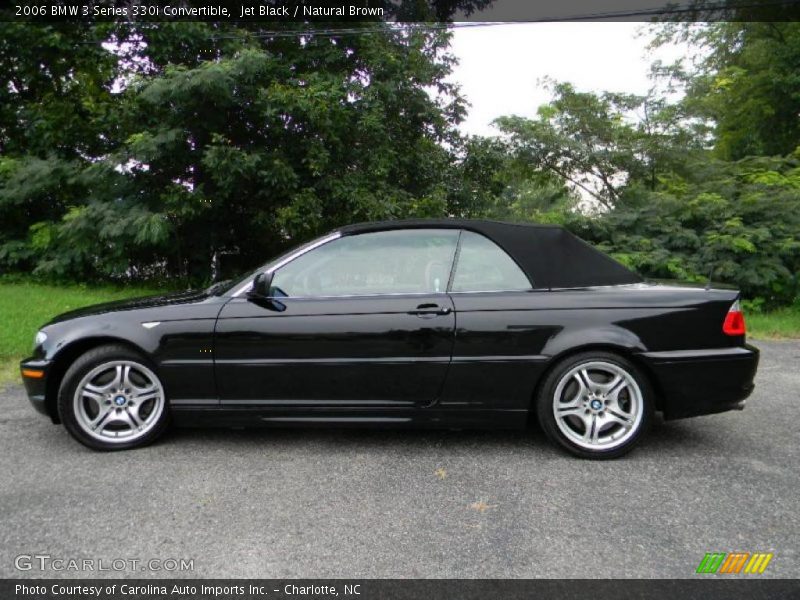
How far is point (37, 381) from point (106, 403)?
46cm

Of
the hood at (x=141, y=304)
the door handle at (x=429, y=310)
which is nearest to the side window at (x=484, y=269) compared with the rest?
the door handle at (x=429, y=310)

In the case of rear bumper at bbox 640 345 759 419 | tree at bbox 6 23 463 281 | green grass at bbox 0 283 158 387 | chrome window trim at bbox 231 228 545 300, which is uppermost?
tree at bbox 6 23 463 281

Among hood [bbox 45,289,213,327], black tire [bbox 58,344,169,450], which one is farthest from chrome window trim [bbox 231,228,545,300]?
black tire [bbox 58,344,169,450]

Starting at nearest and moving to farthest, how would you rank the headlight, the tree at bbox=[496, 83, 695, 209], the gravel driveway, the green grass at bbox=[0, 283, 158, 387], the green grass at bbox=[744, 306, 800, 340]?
the gravel driveway
the headlight
the green grass at bbox=[0, 283, 158, 387]
the green grass at bbox=[744, 306, 800, 340]
the tree at bbox=[496, 83, 695, 209]

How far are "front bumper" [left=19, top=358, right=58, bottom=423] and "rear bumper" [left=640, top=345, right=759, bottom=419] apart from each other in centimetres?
363

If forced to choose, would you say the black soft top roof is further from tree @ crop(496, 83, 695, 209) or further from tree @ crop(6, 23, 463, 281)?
tree @ crop(496, 83, 695, 209)

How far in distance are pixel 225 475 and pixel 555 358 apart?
199 cm

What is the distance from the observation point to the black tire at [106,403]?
353 cm

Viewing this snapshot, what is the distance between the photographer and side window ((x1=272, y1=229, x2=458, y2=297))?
11.8 feet

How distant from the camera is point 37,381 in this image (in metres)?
3.58

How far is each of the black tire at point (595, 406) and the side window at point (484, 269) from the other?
582mm

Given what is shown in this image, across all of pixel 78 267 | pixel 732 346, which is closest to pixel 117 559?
pixel 732 346

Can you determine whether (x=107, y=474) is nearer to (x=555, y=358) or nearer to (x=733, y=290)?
(x=555, y=358)

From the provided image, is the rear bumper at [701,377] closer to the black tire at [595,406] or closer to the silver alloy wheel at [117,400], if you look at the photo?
the black tire at [595,406]
